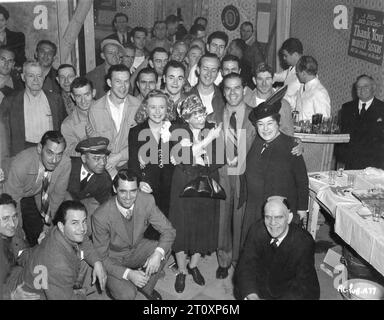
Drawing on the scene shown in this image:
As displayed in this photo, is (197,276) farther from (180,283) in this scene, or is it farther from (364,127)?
(364,127)

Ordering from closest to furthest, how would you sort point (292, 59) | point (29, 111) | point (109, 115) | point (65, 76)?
point (109, 115), point (29, 111), point (65, 76), point (292, 59)

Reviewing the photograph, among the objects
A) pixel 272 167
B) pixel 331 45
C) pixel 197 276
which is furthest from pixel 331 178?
pixel 331 45

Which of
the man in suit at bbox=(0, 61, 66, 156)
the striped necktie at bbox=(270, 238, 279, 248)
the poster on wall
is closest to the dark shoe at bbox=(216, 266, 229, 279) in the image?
the striped necktie at bbox=(270, 238, 279, 248)

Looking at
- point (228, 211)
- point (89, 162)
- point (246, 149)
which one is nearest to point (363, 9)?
point (246, 149)

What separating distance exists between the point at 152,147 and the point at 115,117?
64 centimetres

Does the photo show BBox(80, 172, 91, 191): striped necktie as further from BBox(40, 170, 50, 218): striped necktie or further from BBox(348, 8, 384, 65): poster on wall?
BBox(348, 8, 384, 65): poster on wall

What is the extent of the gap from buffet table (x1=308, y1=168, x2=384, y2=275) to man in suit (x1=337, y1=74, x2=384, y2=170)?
0.66m

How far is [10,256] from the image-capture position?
3.25 m

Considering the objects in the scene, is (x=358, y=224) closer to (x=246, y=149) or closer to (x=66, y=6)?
(x=246, y=149)

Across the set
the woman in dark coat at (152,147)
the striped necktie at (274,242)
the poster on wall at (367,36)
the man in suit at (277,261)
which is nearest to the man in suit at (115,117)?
the woman in dark coat at (152,147)

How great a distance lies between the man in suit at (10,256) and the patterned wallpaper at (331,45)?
4232mm

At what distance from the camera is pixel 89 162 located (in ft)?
12.1

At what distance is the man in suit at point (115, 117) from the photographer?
3.99 metres

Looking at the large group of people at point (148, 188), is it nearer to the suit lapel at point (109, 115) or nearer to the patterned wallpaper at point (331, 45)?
the suit lapel at point (109, 115)
